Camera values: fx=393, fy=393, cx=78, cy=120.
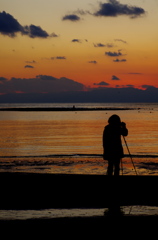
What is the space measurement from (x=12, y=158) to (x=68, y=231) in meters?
16.6

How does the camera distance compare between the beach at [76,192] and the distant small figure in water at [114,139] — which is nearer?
the beach at [76,192]

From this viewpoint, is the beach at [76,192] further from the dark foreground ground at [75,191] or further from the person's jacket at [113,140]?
the person's jacket at [113,140]

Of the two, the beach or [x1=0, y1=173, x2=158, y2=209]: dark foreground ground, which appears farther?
[x1=0, y1=173, x2=158, y2=209]: dark foreground ground

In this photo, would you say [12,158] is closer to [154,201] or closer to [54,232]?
[154,201]

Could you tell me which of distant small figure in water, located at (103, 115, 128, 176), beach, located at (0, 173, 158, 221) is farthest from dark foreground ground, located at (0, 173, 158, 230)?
distant small figure in water, located at (103, 115, 128, 176)

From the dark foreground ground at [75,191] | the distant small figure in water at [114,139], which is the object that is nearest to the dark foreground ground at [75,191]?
the dark foreground ground at [75,191]

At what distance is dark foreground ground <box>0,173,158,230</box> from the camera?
986cm

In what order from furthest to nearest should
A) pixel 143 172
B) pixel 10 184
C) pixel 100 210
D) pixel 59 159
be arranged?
pixel 59 159
pixel 143 172
pixel 10 184
pixel 100 210

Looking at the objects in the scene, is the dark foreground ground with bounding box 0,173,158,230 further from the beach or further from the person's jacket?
the person's jacket

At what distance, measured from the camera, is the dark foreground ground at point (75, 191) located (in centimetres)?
986

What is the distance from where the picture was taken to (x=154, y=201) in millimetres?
10070

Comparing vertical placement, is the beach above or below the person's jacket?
below

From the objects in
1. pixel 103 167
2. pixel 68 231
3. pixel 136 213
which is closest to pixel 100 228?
pixel 68 231

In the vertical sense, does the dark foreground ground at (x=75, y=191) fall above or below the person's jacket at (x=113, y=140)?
below
